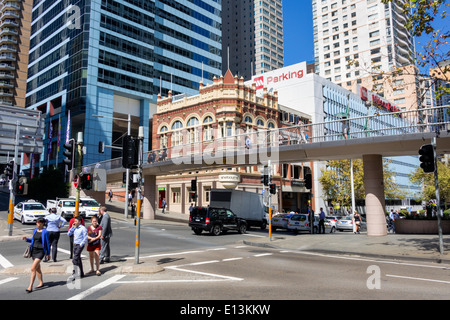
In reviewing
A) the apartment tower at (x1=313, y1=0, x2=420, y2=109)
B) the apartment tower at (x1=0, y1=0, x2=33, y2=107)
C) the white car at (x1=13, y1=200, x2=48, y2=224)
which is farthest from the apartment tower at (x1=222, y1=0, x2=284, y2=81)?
the white car at (x1=13, y1=200, x2=48, y2=224)

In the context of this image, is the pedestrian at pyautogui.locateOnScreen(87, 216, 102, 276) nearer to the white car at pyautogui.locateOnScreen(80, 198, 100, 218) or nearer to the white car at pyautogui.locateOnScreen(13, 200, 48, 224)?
the white car at pyautogui.locateOnScreen(13, 200, 48, 224)

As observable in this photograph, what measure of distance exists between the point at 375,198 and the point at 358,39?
84.7 metres

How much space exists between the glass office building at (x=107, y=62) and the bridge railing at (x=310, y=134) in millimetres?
30782

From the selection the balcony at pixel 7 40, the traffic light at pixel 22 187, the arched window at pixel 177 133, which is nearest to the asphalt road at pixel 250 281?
the traffic light at pixel 22 187

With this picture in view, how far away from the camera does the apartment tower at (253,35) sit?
409 ft

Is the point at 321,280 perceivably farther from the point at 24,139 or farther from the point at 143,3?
the point at 143,3

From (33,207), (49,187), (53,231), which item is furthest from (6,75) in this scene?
(53,231)

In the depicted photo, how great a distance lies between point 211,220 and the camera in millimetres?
22562

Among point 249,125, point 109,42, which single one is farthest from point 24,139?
point 109,42

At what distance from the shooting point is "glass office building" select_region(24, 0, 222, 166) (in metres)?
59.2

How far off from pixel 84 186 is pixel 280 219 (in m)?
18.7

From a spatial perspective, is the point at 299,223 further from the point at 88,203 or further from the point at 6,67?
the point at 6,67

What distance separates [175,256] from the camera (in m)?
13.6

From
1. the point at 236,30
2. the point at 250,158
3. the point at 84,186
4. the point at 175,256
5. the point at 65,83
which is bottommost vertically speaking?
the point at 175,256
